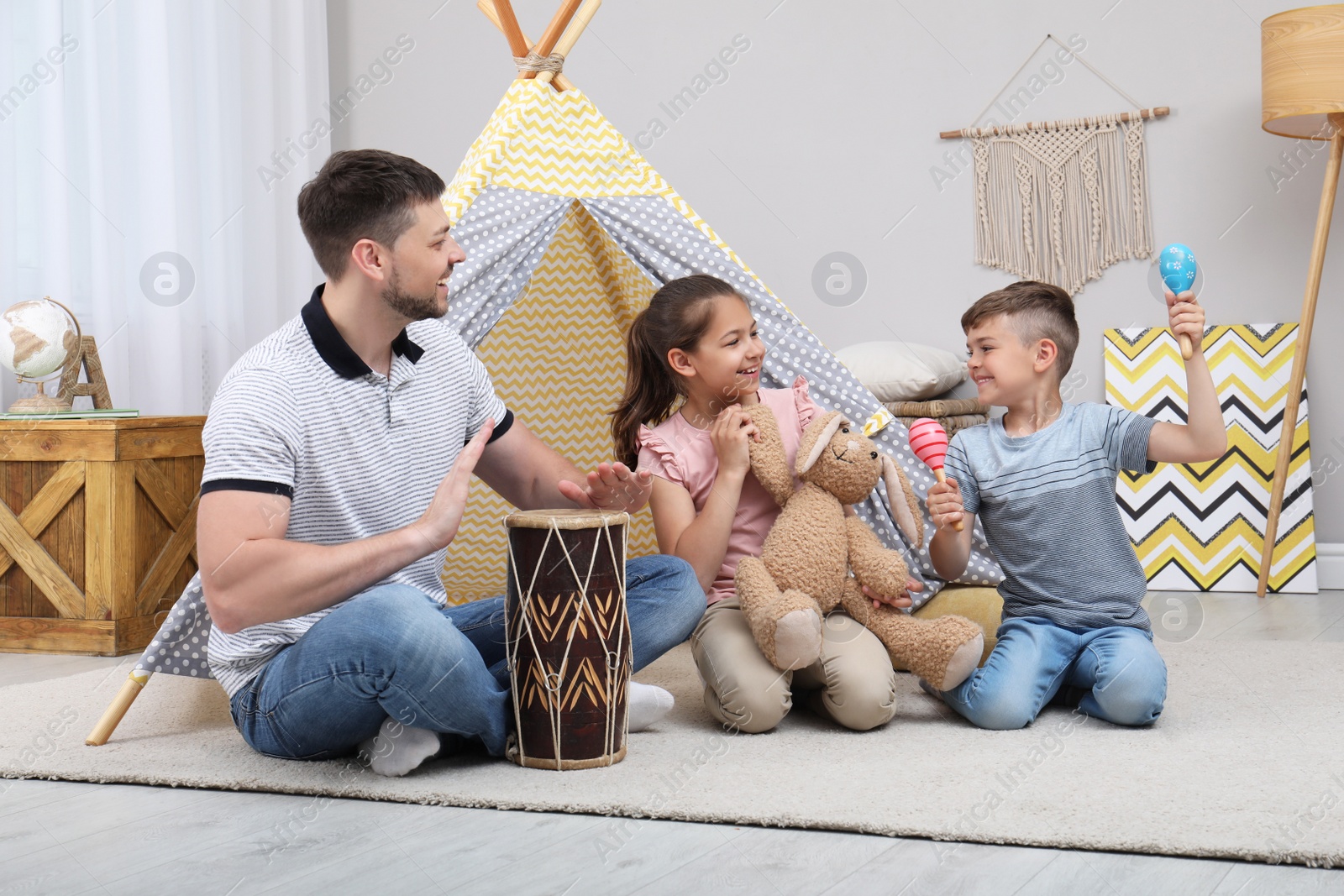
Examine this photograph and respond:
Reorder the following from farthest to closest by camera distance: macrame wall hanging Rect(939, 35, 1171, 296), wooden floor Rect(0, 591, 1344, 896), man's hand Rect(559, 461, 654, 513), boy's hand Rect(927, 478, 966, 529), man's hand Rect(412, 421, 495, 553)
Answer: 1. macrame wall hanging Rect(939, 35, 1171, 296)
2. boy's hand Rect(927, 478, 966, 529)
3. man's hand Rect(559, 461, 654, 513)
4. man's hand Rect(412, 421, 495, 553)
5. wooden floor Rect(0, 591, 1344, 896)

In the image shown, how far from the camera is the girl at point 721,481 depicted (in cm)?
160

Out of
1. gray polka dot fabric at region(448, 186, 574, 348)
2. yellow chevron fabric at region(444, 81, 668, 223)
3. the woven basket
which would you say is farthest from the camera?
the woven basket

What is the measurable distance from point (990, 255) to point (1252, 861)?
2.25 meters

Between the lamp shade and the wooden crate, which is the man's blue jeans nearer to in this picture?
the wooden crate

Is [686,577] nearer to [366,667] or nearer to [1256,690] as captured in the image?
[366,667]

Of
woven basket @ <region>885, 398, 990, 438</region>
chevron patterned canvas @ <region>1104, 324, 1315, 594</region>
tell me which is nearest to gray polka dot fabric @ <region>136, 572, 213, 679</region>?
woven basket @ <region>885, 398, 990, 438</region>

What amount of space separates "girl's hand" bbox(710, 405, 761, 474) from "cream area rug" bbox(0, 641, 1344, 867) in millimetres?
369

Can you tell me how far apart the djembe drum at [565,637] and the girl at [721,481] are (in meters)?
0.23

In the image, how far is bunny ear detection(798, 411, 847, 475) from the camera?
171cm

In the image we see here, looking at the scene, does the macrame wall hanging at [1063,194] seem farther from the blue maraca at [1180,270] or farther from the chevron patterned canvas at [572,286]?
the blue maraca at [1180,270]

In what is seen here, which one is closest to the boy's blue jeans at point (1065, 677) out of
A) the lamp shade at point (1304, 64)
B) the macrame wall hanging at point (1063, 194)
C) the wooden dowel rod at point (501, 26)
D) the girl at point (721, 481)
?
the girl at point (721, 481)

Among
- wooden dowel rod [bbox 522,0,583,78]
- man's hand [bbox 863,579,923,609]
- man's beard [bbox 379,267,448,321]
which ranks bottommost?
man's hand [bbox 863,579,923,609]

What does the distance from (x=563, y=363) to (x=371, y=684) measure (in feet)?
3.70

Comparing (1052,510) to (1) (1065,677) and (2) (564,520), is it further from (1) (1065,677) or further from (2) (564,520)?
(2) (564,520)
